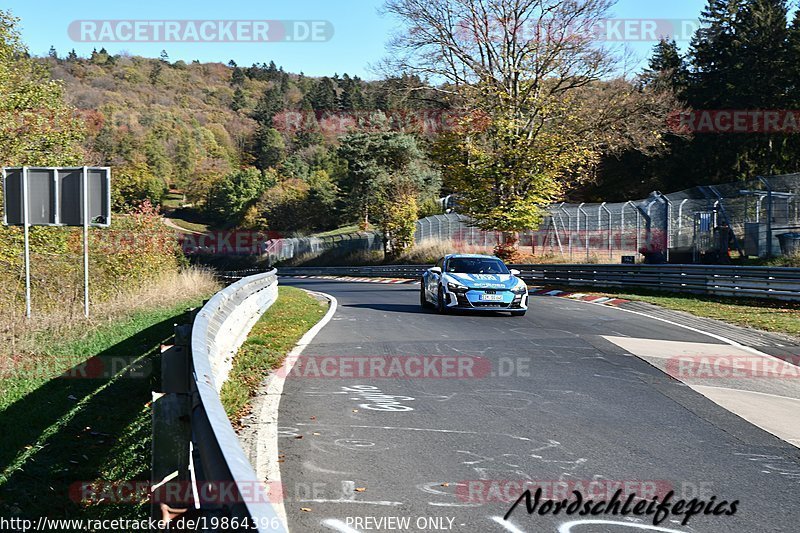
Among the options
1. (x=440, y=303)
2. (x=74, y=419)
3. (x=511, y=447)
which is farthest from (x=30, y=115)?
(x=511, y=447)

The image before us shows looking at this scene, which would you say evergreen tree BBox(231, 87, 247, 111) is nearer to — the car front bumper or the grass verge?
the car front bumper

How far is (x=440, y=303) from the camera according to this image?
59.5ft

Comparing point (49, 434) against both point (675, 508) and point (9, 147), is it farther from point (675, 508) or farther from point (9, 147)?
point (9, 147)

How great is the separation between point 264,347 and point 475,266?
816 cm

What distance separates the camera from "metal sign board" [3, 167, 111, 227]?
51.6 ft

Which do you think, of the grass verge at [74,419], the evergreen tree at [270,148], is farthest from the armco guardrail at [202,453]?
the evergreen tree at [270,148]

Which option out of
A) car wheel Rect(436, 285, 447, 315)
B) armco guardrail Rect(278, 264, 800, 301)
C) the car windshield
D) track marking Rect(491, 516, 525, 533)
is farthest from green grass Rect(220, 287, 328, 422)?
armco guardrail Rect(278, 264, 800, 301)

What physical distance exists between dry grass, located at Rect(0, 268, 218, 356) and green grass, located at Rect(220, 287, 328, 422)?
282 centimetres

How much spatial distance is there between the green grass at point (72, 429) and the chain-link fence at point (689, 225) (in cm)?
2248

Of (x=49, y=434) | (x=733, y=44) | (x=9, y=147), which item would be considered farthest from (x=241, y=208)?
(x=49, y=434)

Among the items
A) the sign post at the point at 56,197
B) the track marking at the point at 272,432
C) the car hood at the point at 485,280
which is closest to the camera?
the track marking at the point at 272,432

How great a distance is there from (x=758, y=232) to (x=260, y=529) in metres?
28.4

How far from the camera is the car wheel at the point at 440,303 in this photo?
18.0 metres

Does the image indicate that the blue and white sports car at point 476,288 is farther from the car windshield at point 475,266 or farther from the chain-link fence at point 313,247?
the chain-link fence at point 313,247
